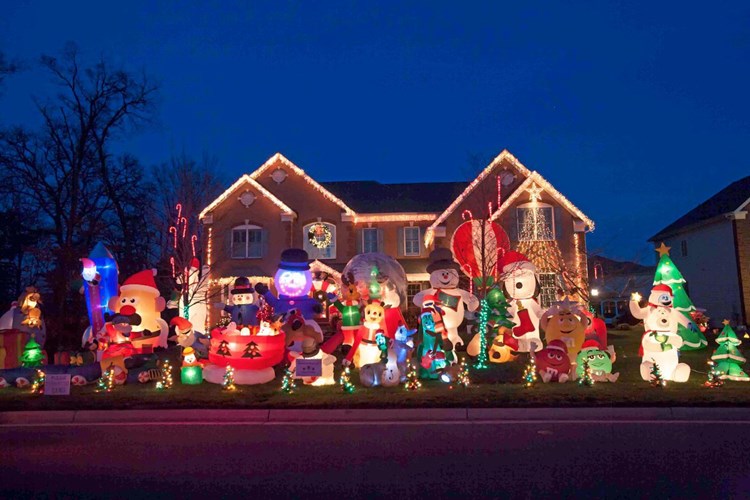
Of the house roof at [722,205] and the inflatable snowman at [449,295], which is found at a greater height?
the house roof at [722,205]

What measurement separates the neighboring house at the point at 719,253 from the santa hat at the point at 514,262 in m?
10.3

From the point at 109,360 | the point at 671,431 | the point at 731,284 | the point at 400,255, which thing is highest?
the point at 400,255

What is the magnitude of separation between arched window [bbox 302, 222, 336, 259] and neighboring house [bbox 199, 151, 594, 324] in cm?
5

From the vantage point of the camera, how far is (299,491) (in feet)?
18.1

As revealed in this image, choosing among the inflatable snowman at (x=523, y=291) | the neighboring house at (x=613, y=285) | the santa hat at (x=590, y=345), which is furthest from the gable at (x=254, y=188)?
the santa hat at (x=590, y=345)

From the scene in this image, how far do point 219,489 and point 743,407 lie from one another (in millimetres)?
8175

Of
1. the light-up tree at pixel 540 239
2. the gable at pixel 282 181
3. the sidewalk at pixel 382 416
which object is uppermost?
the gable at pixel 282 181

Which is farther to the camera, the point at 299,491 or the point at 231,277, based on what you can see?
the point at 231,277

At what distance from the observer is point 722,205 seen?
1061 inches

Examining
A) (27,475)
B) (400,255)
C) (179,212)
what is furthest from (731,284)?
(27,475)

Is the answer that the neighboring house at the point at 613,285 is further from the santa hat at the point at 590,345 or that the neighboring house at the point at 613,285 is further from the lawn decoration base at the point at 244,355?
the lawn decoration base at the point at 244,355

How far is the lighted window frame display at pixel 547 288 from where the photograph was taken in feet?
80.5

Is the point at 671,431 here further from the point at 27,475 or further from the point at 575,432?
the point at 27,475

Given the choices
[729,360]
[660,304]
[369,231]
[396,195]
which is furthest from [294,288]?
[396,195]
